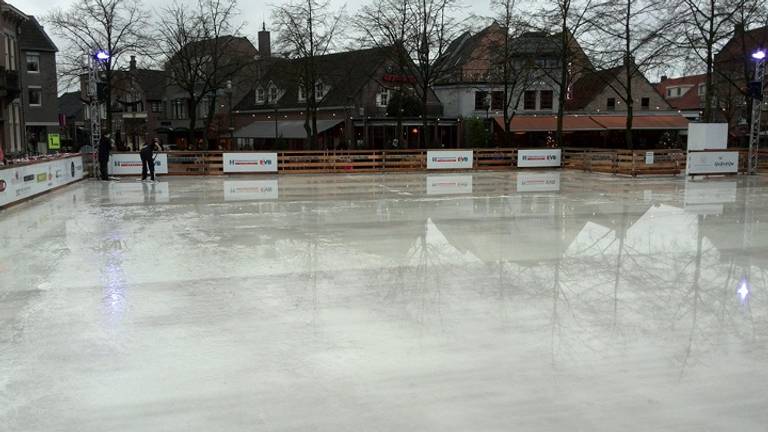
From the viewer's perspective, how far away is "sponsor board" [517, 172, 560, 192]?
21.3 m

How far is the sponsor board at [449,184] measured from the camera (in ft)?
67.5

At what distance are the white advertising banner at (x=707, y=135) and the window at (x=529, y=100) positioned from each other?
64.0 feet

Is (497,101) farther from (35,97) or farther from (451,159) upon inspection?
(35,97)

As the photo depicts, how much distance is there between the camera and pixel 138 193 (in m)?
20.1

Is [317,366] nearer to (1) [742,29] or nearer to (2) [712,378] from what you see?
(2) [712,378]

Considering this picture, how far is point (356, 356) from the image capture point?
5660 millimetres

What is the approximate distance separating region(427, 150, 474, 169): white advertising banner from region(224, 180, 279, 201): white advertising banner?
859 cm

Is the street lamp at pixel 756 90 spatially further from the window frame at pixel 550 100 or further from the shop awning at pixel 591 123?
the window frame at pixel 550 100

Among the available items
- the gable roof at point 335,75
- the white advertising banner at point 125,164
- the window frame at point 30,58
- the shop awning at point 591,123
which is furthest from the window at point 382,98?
the window frame at point 30,58

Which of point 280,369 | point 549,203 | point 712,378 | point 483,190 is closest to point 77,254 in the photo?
point 280,369

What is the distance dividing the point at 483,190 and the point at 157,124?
2072 inches

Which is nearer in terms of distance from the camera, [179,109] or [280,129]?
[280,129]

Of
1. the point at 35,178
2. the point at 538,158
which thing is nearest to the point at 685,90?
the point at 538,158

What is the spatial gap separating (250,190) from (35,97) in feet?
90.0
